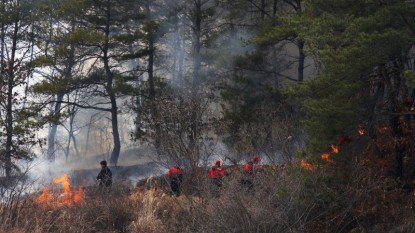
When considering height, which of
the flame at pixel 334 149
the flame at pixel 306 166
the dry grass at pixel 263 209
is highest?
the flame at pixel 334 149

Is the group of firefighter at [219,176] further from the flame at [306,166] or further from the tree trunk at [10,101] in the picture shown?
the tree trunk at [10,101]

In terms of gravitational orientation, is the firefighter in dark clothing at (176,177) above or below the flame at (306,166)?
below

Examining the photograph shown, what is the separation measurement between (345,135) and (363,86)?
111 cm

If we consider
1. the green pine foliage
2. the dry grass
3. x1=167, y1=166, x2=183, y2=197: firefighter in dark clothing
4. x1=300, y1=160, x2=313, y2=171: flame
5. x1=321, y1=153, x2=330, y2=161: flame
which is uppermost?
the green pine foliage

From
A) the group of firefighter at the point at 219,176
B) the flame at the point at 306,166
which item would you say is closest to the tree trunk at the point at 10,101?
the group of firefighter at the point at 219,176

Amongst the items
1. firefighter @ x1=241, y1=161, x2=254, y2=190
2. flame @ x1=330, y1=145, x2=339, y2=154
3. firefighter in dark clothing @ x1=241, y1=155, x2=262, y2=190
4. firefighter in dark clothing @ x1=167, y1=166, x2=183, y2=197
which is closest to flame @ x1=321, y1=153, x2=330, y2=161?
flame @ x1=330, y1=145, x2=339, y2=154

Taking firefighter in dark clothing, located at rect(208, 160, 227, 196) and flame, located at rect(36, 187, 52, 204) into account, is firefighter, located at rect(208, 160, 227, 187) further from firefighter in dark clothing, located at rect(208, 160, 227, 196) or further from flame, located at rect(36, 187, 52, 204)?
flame, located at rect(36, 187, 52, 204)

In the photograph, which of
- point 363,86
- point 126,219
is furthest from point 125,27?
point 363,86

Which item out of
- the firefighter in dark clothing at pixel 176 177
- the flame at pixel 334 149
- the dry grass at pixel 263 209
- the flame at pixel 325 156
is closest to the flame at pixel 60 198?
the dry grass at pixel 263 209

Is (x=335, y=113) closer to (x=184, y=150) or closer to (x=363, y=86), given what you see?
(x=363, y=86)

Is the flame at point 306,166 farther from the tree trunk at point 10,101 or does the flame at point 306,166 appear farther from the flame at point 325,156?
→ the tree trunk at point 10,101

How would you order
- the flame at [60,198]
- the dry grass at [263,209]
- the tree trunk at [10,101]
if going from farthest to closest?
the tree trunk at [10,101] → the flame at [60,198] → the dry grass at [263,209]

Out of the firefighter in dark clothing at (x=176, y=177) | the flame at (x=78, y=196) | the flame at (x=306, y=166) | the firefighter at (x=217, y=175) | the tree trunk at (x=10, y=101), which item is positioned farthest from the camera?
the tree trunk at (x=10, y=101)

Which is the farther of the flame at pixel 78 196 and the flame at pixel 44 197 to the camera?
the flame at pixel 78 196
